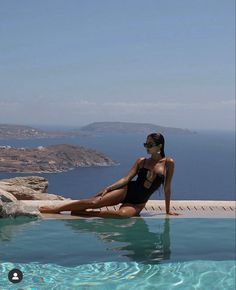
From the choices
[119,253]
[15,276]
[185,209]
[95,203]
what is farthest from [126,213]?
[15,276]

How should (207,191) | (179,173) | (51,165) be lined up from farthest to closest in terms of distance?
(179,173)
(51,165)
(207,191)

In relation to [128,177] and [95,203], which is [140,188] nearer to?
[128,177]

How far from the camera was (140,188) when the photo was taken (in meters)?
8.69

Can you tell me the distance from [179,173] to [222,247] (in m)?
150

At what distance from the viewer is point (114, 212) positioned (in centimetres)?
850

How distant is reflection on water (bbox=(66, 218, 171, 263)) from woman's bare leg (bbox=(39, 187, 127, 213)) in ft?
1.28

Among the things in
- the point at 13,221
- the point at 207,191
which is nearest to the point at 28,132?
the point at 207,191

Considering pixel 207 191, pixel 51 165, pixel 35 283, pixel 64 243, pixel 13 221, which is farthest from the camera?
pixel 51 165

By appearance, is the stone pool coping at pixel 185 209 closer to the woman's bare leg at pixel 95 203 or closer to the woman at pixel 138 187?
the woman's bare leg at pixel 95 203

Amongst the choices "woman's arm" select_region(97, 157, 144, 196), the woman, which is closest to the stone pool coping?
the woman

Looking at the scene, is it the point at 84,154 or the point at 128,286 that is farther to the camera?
the point at 84,154

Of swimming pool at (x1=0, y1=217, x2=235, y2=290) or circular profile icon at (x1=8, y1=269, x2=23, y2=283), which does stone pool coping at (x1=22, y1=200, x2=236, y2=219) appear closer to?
swimming pool at (x1=0, y1=217, x2=235, y2=290)

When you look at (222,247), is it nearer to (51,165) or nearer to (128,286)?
(128,286)

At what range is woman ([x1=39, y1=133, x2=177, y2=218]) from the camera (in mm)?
8562
